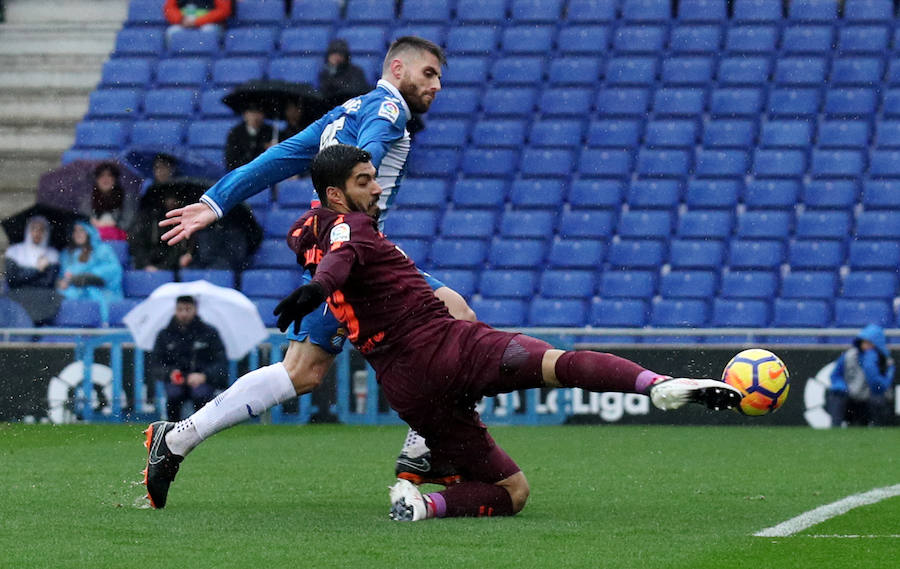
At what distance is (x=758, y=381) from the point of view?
5.74m

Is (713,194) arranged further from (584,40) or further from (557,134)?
(584,40)

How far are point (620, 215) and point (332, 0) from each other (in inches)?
205

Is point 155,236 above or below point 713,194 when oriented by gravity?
below

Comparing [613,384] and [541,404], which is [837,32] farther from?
[613,384]

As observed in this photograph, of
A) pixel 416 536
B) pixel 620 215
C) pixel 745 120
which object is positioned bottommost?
pixel 416 536

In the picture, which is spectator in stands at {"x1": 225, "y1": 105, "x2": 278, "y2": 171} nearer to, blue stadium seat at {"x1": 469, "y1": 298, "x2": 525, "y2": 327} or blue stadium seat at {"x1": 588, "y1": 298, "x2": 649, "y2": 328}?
blue stadium seat at {"x1": 469, "y1": 298, "x2": 525, "y2": 327}

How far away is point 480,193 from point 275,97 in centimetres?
232

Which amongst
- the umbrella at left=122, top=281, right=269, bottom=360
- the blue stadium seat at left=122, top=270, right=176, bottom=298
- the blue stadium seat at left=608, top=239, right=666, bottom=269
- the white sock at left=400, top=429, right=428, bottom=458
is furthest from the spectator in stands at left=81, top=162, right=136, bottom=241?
the white sock at left=400, top=429, right=428, bottom=458

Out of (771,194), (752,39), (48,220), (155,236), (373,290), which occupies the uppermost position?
(752,39)

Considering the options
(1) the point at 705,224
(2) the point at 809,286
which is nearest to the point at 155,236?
(1) the point at 705,224

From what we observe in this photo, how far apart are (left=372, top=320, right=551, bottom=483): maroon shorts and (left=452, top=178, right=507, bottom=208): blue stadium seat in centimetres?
1050

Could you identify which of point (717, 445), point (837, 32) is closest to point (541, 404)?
point (717, 445)

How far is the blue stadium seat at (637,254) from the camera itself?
15.3m

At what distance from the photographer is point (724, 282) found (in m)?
14.9
